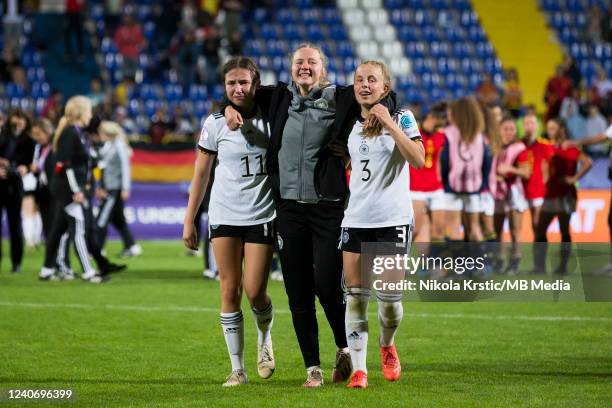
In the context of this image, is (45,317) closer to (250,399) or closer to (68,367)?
(68,367)

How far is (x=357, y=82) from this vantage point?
706cm

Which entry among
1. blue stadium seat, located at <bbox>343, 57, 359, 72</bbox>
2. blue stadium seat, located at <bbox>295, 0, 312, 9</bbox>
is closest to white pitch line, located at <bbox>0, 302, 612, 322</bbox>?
blue stadium seat, located at <bbox>343, 57, 359, 72</bbox>

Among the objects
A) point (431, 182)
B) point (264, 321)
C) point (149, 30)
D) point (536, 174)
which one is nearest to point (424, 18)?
point (149, 30)

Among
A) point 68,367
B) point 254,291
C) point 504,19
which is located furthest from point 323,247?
point 504,19

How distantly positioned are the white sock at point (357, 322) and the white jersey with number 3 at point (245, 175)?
→ 0.75 m

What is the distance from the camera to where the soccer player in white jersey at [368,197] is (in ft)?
23.3

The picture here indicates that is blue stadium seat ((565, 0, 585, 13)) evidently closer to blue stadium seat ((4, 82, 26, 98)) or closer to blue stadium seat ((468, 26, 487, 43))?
blue stadium seat ((468, 26, 487, 43))

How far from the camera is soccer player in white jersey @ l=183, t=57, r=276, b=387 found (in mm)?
7379

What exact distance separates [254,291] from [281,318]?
12.0 ft

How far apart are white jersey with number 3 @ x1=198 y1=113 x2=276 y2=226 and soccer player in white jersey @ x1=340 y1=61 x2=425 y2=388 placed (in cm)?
57

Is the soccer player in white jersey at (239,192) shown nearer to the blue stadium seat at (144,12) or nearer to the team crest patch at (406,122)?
the team crest patch at (406,122)

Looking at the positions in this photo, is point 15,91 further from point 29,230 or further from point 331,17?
point 331,17

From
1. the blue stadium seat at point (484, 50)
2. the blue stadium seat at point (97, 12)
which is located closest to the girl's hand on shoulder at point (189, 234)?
the blue stadium seat at point (97, 12)

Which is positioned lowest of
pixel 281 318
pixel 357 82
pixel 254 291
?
pixel 281 318
